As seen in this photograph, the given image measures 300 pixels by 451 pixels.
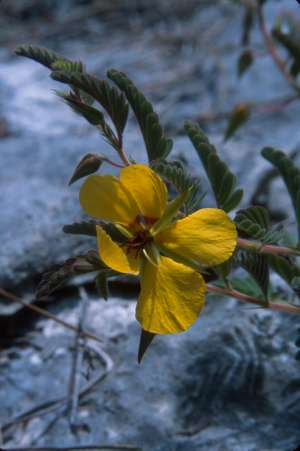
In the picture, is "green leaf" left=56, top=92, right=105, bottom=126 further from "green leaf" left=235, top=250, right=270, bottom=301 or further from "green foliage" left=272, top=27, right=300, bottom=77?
"green foliage" left=272, top=27, right=300, bottom=77

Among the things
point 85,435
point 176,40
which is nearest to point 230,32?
point 176,40

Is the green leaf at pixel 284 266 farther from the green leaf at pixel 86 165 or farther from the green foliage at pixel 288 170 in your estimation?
the green leaf at pixel 86 165

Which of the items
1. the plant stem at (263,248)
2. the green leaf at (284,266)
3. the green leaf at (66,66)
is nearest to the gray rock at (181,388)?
the green leaf at (284,266)

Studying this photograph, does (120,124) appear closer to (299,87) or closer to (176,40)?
(299,87)

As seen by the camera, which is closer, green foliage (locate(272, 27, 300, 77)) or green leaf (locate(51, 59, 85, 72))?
green leaf (locate(51, 59, 85, 72))

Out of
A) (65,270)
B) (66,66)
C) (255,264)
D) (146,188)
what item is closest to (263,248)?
(255,264)

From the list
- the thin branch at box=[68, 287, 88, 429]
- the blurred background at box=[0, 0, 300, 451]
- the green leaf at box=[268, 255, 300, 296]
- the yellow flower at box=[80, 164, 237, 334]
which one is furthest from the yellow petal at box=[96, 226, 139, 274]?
the thin branch at box=[68, 287, 88, 429]

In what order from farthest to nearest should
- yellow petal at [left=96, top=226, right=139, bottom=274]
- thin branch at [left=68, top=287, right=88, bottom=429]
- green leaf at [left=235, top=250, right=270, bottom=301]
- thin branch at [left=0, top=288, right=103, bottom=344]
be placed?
1. thin branch at [left=0, top=288, right=103, bottom=344]
2. thin branch at [left=68, top=287, right=88, bottom=429]
3. green leaf at [left=235, top=250, right=270, bottom=301]
4. yellow petal at [left=96, top=226, right=139, bottom=274]

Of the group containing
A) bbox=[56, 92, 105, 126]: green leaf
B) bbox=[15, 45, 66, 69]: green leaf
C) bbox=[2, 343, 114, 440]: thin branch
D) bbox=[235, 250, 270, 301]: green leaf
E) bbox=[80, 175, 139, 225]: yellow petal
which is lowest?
bbox=[2, 343, 114, 440]: thin branch
